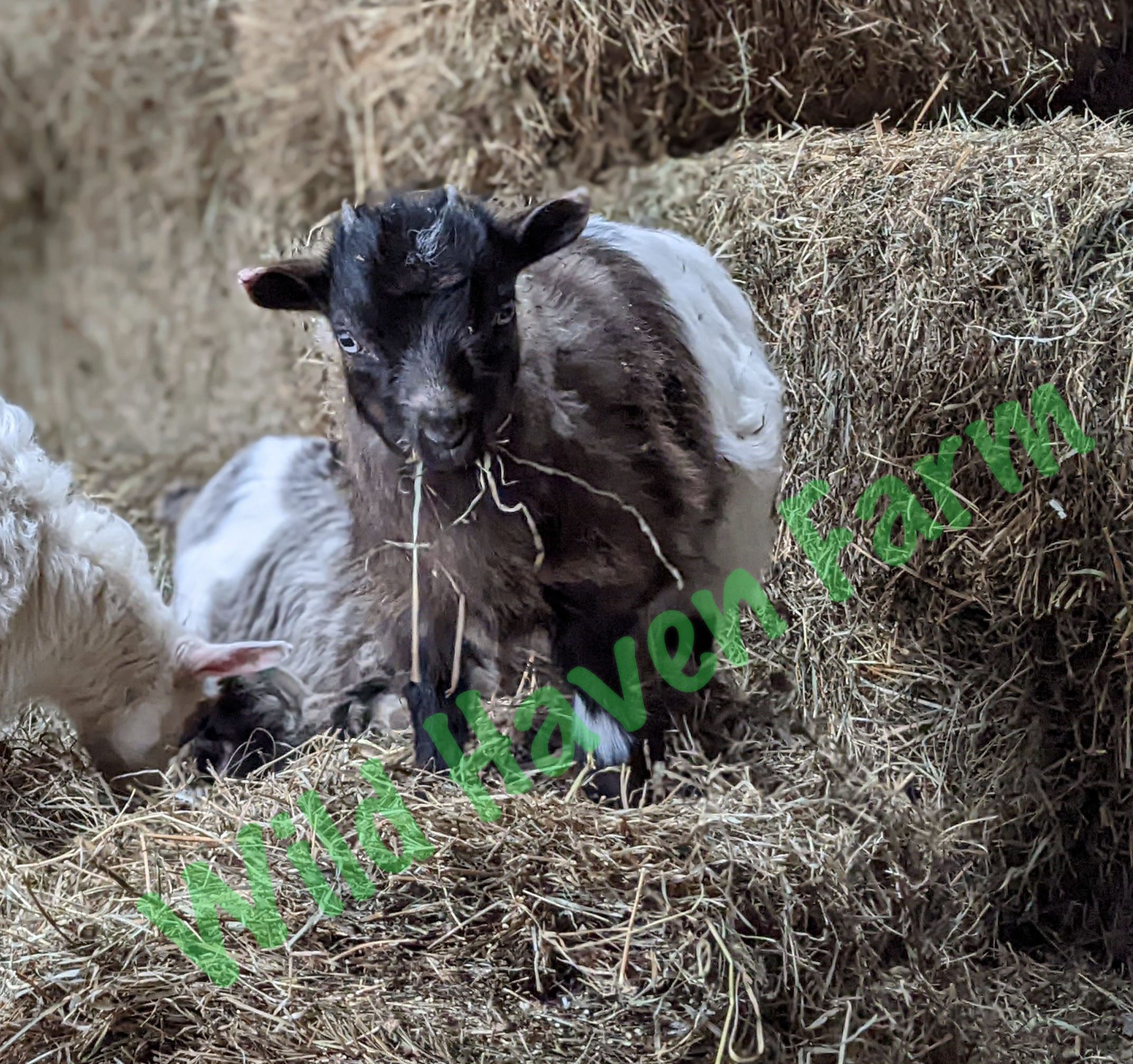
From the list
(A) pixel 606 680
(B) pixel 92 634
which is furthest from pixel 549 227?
(B) pixel 92 634

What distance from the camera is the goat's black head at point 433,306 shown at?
276 centimetres

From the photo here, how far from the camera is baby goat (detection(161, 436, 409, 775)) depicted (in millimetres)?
4133

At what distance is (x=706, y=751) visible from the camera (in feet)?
11.8

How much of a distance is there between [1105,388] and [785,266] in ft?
3.17

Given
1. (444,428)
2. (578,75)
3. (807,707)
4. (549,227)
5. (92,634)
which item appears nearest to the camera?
(444,428)

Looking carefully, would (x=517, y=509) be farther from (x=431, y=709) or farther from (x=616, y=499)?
(x=431, y=709)

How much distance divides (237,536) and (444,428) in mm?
2502

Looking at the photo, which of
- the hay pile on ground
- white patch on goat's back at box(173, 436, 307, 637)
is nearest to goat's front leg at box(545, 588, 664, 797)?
the hay pile on ground

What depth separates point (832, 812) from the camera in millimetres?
3092

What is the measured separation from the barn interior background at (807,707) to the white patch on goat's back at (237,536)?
44 cm

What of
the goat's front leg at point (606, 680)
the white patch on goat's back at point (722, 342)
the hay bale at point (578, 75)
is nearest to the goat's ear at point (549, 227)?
the white patch on goat's back at point (722, 342)

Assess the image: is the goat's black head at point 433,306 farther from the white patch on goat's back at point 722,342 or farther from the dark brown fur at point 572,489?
the white patch on goat's back at point 722,342

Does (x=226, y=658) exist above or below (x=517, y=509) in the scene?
below

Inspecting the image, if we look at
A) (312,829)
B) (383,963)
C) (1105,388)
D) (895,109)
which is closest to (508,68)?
(895,109)
